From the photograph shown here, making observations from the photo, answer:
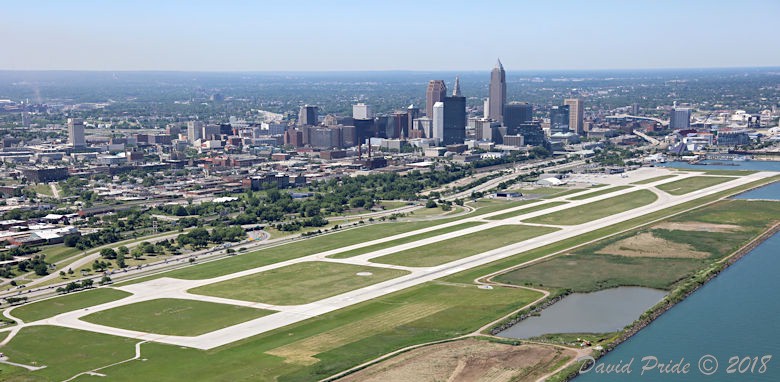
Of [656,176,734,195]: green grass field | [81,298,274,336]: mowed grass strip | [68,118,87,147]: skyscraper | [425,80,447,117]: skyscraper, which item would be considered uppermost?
[425,80,447,117]: skyscraper

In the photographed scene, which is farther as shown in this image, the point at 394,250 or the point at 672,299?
the point at 394,250

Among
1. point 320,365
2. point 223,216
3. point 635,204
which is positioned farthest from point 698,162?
point 320,365

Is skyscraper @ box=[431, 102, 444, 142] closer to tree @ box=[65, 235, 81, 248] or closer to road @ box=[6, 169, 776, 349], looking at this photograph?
road @ box=[6, 169, 776, 349]

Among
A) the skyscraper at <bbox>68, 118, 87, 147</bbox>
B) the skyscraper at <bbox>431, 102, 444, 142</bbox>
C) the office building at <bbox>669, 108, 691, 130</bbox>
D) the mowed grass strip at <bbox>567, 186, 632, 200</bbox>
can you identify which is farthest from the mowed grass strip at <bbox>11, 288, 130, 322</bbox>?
the office building at <bbox>669, 108, 691, 130</bbox>

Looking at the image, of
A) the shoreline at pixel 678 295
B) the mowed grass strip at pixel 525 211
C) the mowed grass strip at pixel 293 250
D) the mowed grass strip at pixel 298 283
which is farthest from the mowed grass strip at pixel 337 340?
the mowed grass strip at pixel 525 211

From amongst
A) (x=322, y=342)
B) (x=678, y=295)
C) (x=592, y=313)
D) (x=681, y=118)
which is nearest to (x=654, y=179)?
(x=678, y=295)

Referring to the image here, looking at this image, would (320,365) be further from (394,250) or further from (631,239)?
(631,239)

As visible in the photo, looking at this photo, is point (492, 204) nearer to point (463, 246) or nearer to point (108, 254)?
point (463, 246)

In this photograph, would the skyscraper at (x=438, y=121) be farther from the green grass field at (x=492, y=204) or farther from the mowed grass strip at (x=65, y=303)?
the mowed grass strip at (x=65, y=303)
